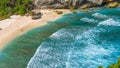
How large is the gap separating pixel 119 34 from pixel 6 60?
88.3 ft

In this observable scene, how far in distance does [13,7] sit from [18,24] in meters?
11.7

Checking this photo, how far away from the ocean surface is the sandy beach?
198 centimetres

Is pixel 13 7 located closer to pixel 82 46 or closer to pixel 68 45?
pixel 68 45

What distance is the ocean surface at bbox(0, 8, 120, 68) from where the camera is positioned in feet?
186

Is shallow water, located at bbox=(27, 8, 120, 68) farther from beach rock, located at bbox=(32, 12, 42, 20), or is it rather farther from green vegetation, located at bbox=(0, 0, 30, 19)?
green vegetation, located at bbox=(0, 0, 30, 19)

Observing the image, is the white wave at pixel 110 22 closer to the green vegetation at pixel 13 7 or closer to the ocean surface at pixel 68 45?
the ocean surface at pixel 68 45

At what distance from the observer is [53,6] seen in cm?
9175

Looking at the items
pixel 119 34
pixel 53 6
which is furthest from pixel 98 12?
pixel 119 34

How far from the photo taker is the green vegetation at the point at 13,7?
8662 cm

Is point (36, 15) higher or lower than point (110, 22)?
lower

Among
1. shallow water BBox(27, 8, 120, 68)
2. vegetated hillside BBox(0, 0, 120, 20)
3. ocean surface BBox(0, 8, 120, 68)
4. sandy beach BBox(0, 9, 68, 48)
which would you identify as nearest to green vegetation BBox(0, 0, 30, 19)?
vegetated hillside BBox(0, 0, 120, 20)

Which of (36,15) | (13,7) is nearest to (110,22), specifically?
(36,15)

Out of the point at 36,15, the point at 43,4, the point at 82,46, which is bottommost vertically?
the point at 36,15

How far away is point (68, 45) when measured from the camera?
64062 mm
